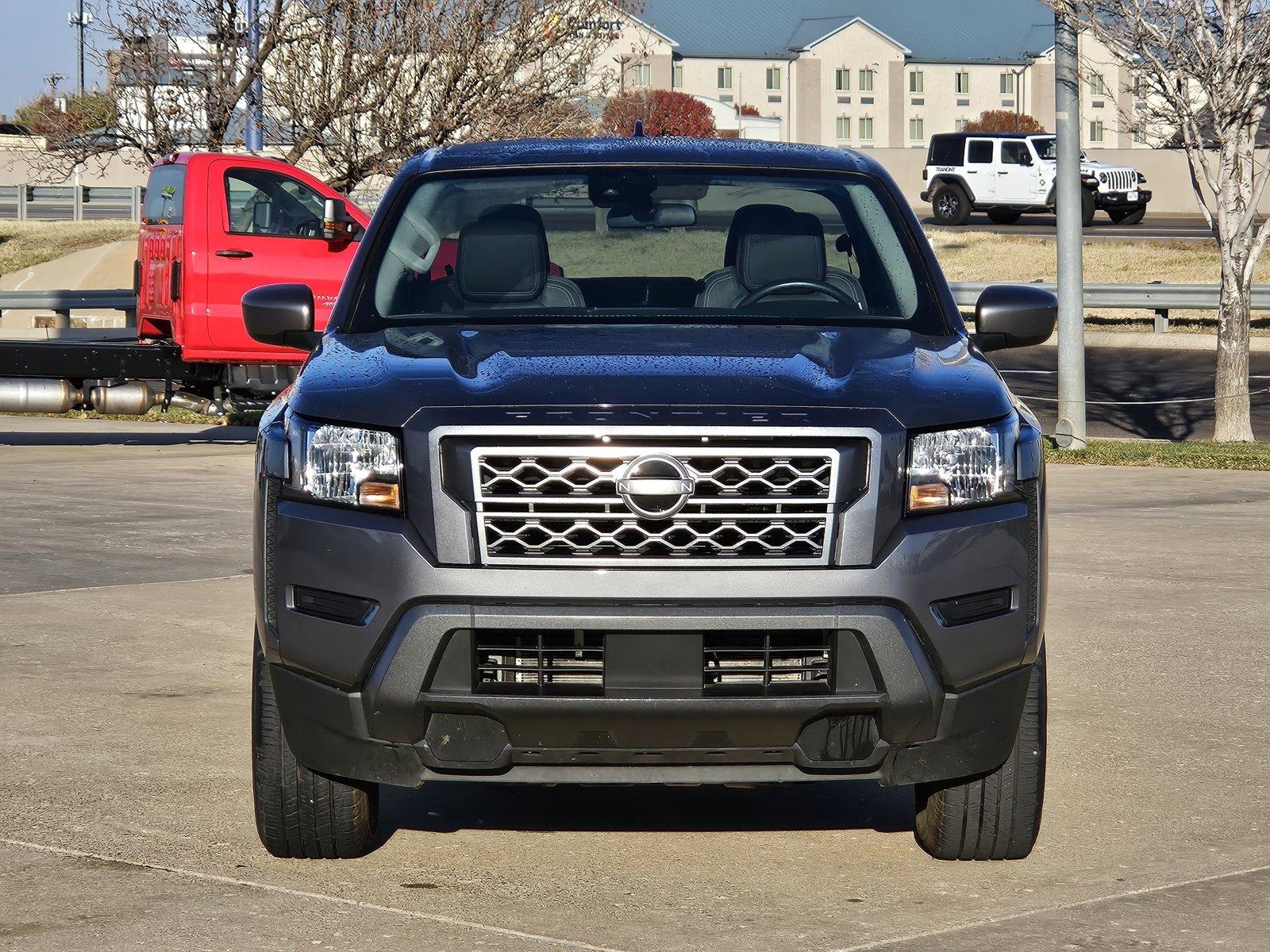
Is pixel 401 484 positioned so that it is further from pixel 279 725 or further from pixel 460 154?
pixel 460 154

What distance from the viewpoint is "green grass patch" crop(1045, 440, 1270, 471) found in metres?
14.5

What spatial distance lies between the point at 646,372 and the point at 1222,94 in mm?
12886

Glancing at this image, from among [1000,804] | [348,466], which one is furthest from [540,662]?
[1000,804]

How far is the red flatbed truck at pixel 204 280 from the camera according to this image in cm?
1430

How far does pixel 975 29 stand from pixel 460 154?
116897 mm

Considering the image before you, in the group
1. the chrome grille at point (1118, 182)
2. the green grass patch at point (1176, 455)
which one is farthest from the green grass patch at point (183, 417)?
the chrome grille at point (1118, 182)

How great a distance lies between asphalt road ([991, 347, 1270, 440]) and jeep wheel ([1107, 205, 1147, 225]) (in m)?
22.0

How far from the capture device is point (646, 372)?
4.40 metres

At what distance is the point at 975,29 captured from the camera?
118m

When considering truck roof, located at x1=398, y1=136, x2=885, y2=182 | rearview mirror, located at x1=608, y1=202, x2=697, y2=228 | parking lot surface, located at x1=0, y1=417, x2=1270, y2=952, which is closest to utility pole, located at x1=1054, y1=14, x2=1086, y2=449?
parking lot surface, located at x1=0, y1=417, x2=1270, y2=952

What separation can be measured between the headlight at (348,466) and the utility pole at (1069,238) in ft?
39.7

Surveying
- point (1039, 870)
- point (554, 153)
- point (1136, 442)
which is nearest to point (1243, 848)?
point (1039, 870)

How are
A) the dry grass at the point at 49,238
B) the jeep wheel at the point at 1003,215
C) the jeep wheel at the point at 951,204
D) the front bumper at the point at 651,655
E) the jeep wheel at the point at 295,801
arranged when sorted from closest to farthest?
the front bumper at the point at 651,655 → the jeep wheel at the point at 295,801 → the dry grass at the point at 49,238 → the jeep wheel at the point at 951,204 → the jeep wheel at the point at 1003,215

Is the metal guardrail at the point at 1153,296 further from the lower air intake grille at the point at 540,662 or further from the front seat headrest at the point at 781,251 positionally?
the lower air intake grille at the point at 540,662
